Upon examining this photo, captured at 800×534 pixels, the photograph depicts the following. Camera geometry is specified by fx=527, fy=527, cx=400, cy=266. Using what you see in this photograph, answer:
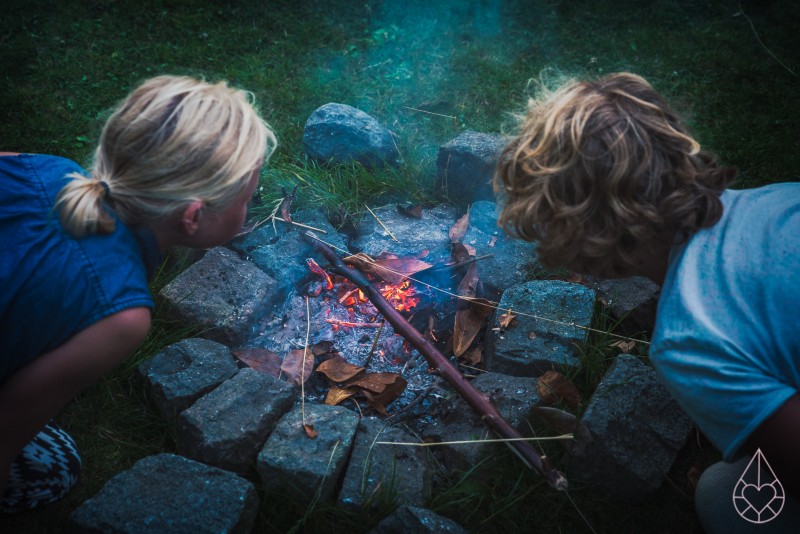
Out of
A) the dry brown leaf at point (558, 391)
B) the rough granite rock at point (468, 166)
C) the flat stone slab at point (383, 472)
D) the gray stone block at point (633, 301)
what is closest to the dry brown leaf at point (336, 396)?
the flat stone slab at point (383, 472)

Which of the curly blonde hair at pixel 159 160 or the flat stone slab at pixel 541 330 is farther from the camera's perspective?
the flat stone slab at pixel 541 330

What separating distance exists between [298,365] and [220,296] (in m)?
0.53

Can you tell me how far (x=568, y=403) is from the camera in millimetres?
2299

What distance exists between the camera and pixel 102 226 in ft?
5.01

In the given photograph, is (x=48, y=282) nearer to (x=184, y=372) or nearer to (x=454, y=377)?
(x=184, y=372)

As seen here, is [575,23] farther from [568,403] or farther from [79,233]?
[79,233]

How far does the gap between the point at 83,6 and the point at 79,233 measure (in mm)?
4891

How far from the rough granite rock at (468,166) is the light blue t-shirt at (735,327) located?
6.12 ft

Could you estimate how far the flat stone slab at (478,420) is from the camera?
2191mm

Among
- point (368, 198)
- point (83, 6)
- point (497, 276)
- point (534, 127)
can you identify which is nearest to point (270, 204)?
point (368, 198)

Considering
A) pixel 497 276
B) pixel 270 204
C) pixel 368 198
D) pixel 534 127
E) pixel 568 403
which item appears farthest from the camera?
pixel 368 198

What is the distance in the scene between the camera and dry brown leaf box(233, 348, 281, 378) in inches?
102

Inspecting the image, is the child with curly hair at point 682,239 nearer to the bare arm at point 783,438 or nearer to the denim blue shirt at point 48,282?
the bare arm at point 783,438

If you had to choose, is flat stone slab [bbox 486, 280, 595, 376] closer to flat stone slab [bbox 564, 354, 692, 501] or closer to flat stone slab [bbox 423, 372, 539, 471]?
flat stone slab [bbox 423, 372, 539, 471]
